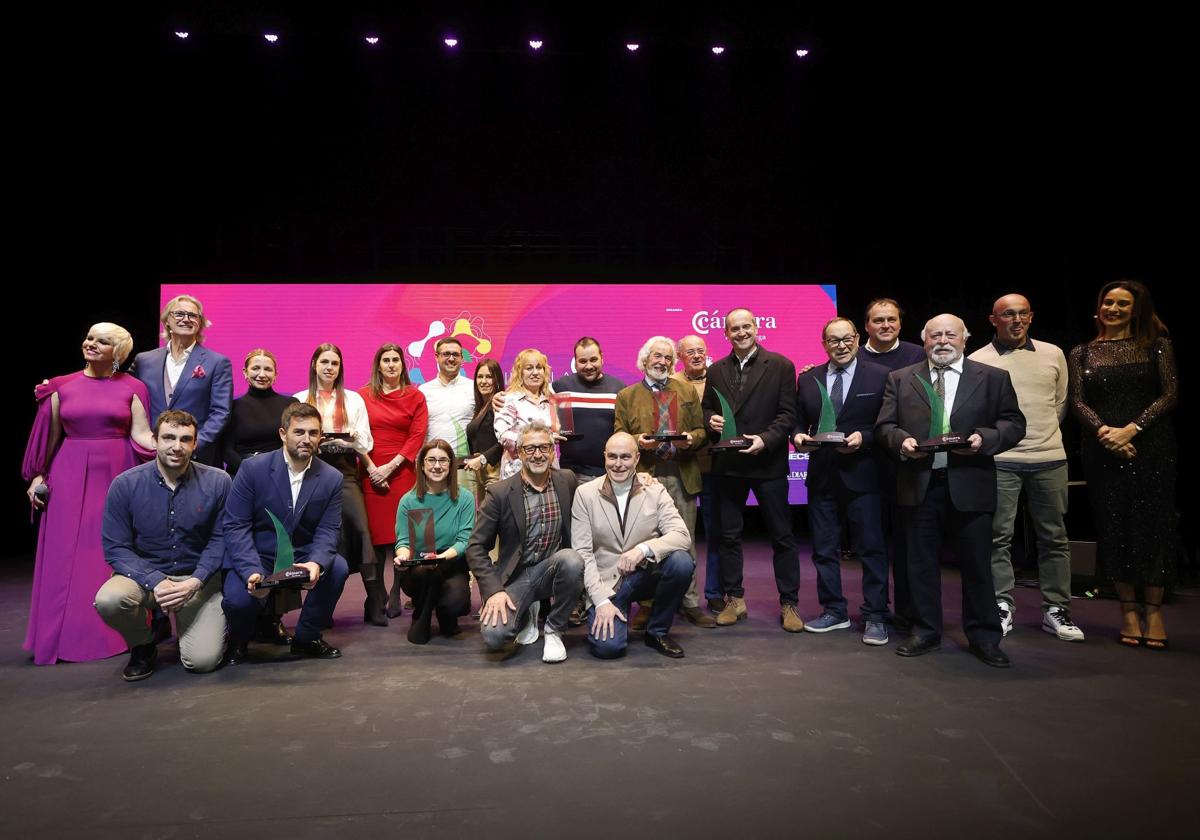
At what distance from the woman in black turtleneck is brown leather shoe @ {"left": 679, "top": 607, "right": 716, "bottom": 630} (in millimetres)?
2403

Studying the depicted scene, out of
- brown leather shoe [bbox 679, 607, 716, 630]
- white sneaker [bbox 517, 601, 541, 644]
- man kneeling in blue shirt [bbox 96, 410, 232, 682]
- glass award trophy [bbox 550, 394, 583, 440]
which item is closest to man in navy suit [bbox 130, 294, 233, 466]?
man kneeling in blue shirt [bbox 96, 410, 232, 682]

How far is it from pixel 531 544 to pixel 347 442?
1249mm

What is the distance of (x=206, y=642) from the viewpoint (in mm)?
2941

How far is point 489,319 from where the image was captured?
6.57 metres

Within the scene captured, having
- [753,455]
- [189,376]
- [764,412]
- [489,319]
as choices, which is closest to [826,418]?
[764,412]

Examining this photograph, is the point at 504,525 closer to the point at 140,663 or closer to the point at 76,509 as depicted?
the point at 140,663

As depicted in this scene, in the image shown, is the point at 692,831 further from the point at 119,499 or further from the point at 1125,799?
the point at 119,499

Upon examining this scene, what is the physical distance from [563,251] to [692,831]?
19.1ft

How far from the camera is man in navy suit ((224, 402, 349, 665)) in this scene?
3.02m

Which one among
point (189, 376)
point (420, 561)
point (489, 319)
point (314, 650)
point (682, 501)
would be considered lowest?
point (314, 650)

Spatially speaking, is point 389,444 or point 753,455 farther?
point 389,444

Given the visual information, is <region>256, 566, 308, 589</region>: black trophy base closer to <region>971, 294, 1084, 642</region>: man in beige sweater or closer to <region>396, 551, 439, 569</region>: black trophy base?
<region>396, 551, 439, 569</region>: black trophy base

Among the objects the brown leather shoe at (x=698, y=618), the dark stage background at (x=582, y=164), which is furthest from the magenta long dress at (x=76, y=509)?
the dark stage background at (x=582, y=164)

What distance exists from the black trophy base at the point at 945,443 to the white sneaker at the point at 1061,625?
119 centimetres
